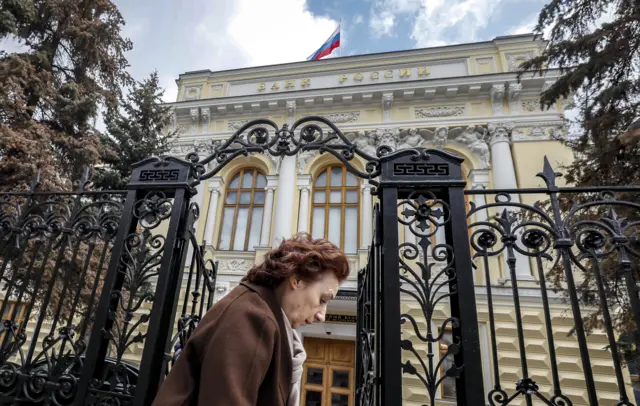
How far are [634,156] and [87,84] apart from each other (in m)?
10.4

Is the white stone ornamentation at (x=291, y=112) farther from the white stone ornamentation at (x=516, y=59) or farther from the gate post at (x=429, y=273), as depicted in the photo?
the gate post at (x=429, y=273)

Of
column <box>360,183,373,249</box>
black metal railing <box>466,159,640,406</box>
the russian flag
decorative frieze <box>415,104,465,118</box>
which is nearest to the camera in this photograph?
black metal railing <box>466,159,640,406</box>

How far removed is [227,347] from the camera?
1204 millimetres

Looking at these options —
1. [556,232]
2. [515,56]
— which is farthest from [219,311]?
[515,56]

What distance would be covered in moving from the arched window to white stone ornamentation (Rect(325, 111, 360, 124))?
309cm

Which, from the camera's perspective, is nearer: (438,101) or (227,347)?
(227,347)

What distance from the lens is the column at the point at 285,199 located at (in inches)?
400

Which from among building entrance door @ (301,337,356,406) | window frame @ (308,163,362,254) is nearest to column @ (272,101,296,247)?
window frame @ (308,163,362,254)

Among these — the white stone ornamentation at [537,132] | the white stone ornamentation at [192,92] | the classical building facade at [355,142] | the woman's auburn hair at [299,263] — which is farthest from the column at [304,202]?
Result: the woman's auburn hair at [299,263]

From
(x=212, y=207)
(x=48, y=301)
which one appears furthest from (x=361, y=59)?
(x=48, y=301)

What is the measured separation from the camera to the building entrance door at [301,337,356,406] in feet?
27.9

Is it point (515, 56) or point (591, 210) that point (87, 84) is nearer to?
point (591, 210)

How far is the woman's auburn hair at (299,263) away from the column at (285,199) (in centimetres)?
821

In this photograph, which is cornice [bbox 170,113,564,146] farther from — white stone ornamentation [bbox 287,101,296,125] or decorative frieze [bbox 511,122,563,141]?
white stone ornamentation [bbox 287,101,296,125]
